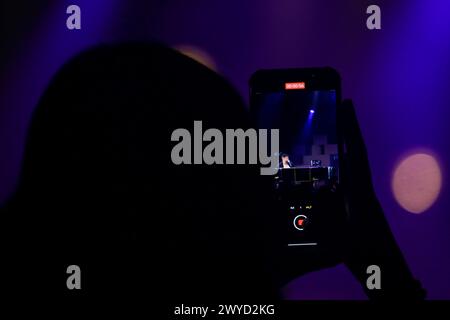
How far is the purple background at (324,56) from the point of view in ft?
6.13

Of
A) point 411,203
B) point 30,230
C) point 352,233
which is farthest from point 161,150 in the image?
point 411,203

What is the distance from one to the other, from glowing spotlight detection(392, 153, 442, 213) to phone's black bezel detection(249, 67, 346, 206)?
30 cm

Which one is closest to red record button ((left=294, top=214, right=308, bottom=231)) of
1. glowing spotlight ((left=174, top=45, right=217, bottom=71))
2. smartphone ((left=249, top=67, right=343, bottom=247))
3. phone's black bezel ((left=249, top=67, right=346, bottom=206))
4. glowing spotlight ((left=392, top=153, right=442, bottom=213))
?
smartphone ((left=249, top=67, right=343, bottom=247))

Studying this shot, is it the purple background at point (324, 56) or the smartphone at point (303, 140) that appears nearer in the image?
the smartphone at point (303, 140)

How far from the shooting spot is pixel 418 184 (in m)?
1.87

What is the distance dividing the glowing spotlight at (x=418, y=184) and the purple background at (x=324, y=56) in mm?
31

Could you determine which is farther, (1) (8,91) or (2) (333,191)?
(1) (8,91)

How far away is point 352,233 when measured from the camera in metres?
1.82

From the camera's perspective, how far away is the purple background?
6.13ft

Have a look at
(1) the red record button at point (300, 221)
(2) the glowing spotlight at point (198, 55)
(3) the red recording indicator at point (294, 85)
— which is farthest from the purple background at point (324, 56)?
(1) the red record button at point (300, 221)

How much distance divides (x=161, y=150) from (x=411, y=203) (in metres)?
1.13

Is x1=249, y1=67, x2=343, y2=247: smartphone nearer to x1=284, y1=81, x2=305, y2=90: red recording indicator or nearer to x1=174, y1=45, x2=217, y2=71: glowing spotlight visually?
x1=284, y1=81, x2=305, y2=90: red recording indicator

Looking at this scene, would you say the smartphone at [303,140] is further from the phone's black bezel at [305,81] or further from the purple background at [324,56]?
the purple background at [324,56]

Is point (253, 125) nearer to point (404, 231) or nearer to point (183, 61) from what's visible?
point (183, 61)
